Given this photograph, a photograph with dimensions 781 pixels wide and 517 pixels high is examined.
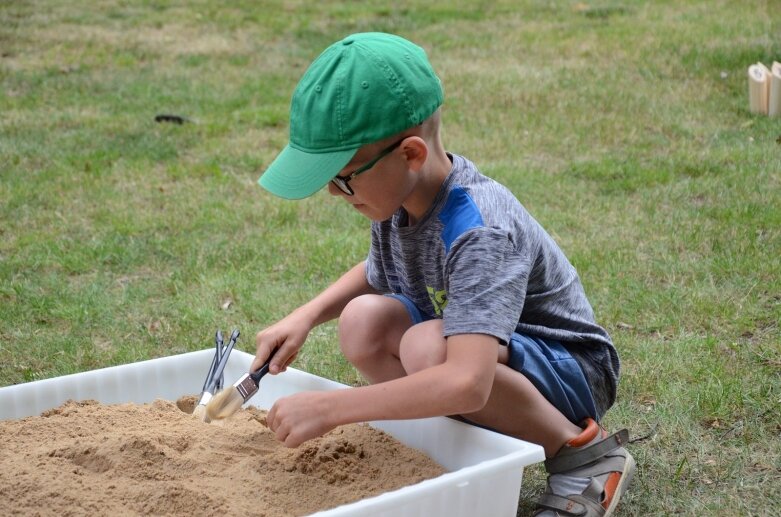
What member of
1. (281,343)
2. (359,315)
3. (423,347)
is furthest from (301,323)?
(423,347)

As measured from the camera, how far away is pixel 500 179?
16.1 ft

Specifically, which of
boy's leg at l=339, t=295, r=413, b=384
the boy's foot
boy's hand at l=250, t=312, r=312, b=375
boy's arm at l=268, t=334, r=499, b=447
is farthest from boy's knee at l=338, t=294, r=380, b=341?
the boy's foot

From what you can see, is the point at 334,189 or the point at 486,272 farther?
the point at 334,189

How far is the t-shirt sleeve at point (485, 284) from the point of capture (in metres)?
1.84

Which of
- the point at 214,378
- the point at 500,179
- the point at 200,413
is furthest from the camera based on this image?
the point at 500,179

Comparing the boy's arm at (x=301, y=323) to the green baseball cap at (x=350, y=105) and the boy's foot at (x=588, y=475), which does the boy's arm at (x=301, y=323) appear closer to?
the green baseball cap at (x=350, y=105)

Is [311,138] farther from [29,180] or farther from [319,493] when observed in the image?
[29,180]

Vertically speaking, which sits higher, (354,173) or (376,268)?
(354,173)

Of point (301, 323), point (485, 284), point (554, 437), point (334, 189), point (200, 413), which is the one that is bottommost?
point (200, 413)

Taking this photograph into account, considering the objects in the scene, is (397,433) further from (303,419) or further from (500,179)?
(500,179)

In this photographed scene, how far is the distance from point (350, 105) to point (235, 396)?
77cm

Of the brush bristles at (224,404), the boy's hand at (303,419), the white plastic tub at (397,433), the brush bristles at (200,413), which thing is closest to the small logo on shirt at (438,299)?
the white plastic tub at (397,433)

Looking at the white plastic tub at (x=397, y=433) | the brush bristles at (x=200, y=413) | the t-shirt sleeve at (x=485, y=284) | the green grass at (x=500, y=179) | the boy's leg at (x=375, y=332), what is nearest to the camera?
the white plastic tub at (x=397, y=433)

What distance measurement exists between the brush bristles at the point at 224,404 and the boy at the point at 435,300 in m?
0.08
